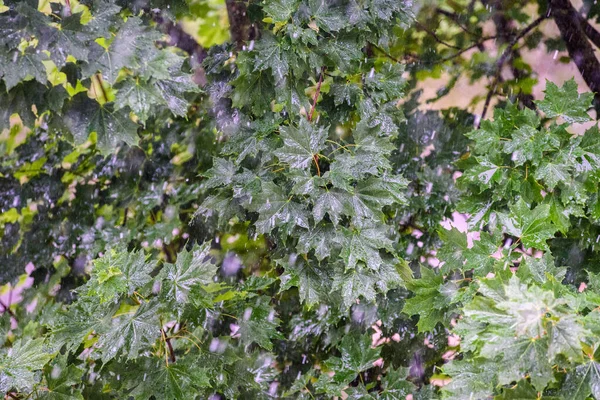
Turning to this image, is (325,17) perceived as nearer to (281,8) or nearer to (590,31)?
(281,8)

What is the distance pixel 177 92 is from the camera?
154 cm

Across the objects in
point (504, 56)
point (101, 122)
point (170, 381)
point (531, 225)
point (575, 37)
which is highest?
Answer: point (575, 37)

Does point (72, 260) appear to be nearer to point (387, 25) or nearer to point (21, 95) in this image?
point (21, 95)

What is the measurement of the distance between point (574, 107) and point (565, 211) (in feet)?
0.93

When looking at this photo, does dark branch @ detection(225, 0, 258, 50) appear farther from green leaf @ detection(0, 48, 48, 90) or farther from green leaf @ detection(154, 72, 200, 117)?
green leaf @ detection(0, 48, 48, 90)

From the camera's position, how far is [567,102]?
159 cm

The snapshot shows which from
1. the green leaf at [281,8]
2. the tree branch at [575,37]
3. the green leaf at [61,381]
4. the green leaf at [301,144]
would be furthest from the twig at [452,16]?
the green leaf at [61,381]

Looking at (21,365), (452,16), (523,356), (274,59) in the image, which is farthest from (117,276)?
(452,16)

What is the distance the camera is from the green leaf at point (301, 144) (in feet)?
4.68

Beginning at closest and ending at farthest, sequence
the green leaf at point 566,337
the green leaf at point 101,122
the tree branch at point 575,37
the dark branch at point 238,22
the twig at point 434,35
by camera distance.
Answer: the green leaf at point 566,337
the green leaf at point 101,122
the dark branch at point 238,22
the tree branch at point 575,37
the twig at point 434,35

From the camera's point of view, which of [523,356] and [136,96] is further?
[136,96]

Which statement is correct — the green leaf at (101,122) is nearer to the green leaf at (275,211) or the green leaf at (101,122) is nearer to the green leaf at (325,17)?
the green leaf at (275,211)

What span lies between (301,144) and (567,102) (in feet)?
2.45

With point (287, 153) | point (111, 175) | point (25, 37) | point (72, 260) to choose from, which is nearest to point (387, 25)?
point (287, 153)
